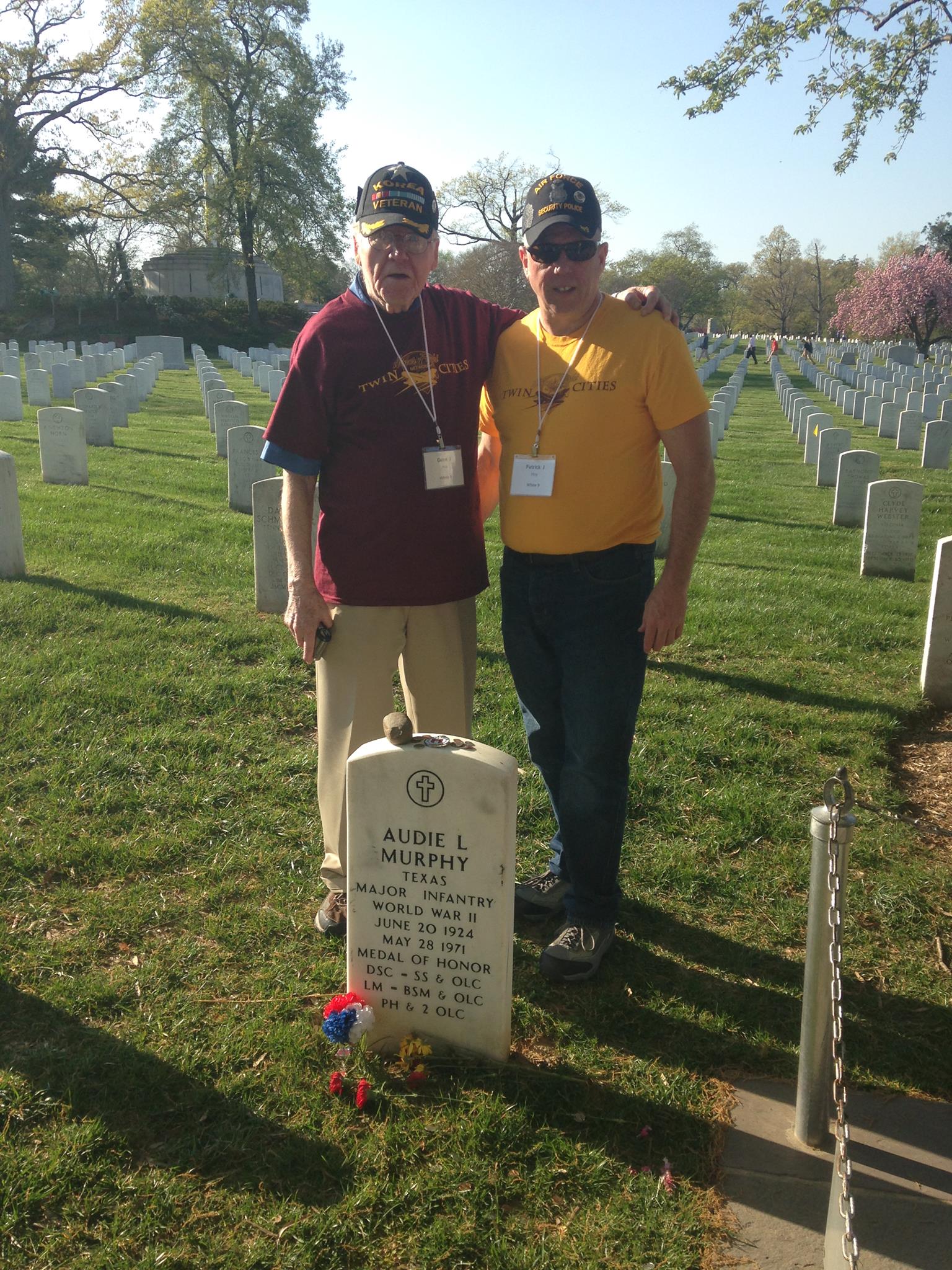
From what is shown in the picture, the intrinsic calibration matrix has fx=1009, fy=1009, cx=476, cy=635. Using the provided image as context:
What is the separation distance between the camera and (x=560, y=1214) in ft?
7.82

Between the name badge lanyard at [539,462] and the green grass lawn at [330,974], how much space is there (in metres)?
1.59

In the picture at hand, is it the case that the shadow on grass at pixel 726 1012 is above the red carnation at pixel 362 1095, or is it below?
below

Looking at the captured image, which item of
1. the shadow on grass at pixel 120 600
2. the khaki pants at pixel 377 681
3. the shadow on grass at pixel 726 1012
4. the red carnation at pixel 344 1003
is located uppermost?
the khaki pants at pixel 377 681

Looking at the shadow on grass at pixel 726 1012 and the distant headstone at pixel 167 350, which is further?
the distant headstone at pixel 167 350

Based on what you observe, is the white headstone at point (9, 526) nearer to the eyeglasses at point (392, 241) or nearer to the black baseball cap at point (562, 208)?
the eyeglasses at point (392, 241)

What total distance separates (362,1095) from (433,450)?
1879mm

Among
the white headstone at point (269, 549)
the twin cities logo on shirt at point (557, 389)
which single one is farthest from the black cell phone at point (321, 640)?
the white headstone at point (269, 549)

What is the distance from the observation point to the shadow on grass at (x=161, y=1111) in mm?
2484

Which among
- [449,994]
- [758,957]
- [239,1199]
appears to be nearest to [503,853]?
[449,994]

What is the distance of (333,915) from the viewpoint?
11.5ft

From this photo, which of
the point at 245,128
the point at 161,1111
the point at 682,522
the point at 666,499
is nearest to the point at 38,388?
the point at 666,499

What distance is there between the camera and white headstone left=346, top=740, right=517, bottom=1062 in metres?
2.69

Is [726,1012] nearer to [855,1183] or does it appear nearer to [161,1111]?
[855,1183]

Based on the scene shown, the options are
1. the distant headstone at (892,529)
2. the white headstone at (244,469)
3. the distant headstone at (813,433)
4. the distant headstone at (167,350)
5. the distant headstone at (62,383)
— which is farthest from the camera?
the distant headstone at (167,350)
